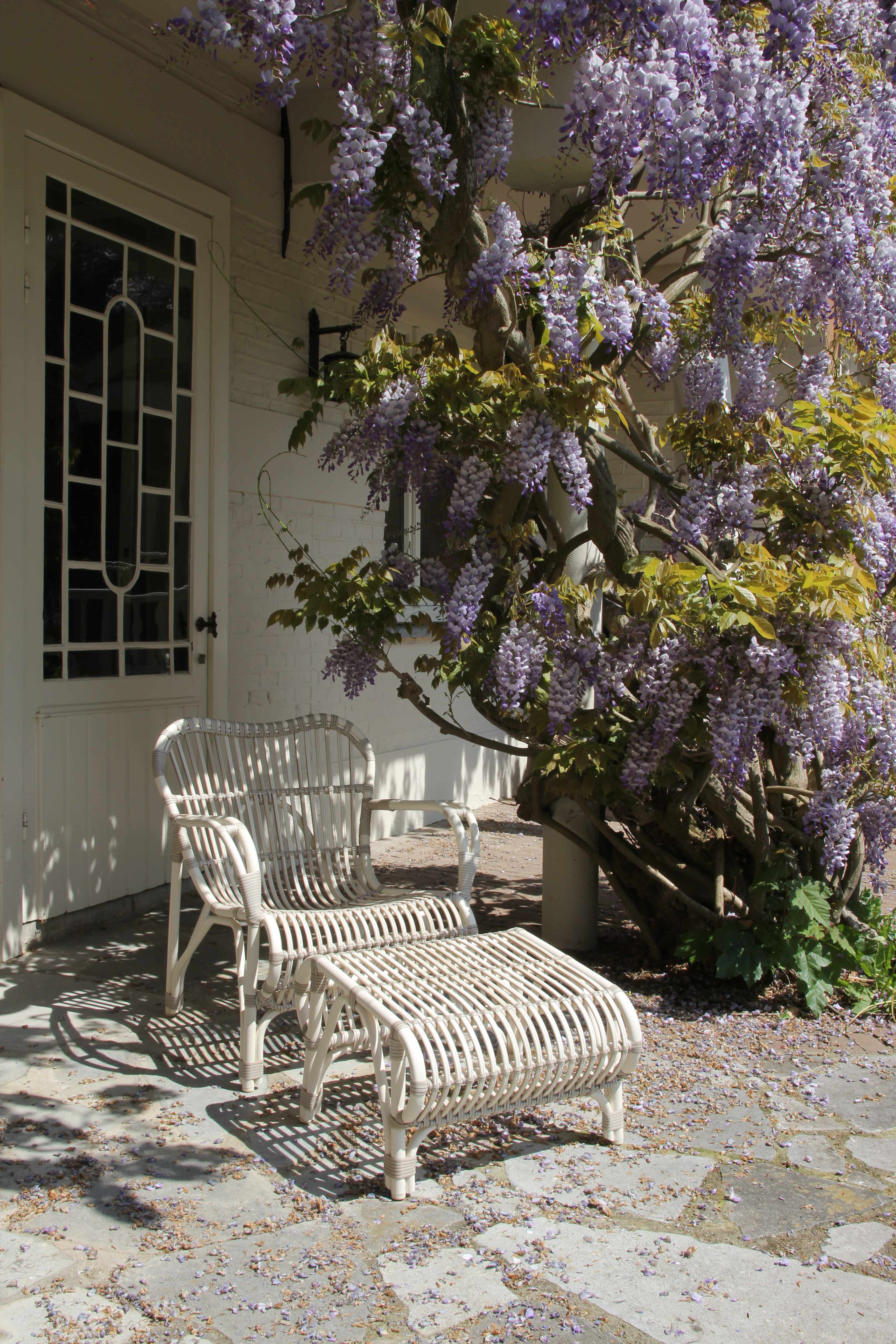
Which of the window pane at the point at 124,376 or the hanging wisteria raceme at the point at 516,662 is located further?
the window pane at the point at 124,376

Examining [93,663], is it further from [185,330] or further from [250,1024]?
[250,1024]

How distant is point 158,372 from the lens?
4.33 meters

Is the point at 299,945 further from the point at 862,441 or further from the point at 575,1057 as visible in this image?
the point at 862,441

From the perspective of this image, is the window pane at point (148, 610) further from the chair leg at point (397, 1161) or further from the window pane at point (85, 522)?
the chair leg at point (397, 1161)

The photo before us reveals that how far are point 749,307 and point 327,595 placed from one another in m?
1.72

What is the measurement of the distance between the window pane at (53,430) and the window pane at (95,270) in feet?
0.97

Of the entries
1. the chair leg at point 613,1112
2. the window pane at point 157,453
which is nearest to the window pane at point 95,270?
the window pane at point 157,453

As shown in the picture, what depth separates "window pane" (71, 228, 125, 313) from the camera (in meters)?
3.92

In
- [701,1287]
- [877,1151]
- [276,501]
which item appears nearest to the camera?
[701,1287]

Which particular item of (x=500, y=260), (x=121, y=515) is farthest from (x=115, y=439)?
(x=500, y=260)

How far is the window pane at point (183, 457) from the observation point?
445cm

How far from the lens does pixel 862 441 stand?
9.34 ft

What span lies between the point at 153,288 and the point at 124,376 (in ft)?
1.33

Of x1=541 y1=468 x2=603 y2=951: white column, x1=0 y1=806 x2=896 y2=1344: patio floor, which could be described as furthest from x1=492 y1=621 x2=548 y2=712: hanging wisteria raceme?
x1=0 y1=806 x2=896 y2=1344: patio floor
